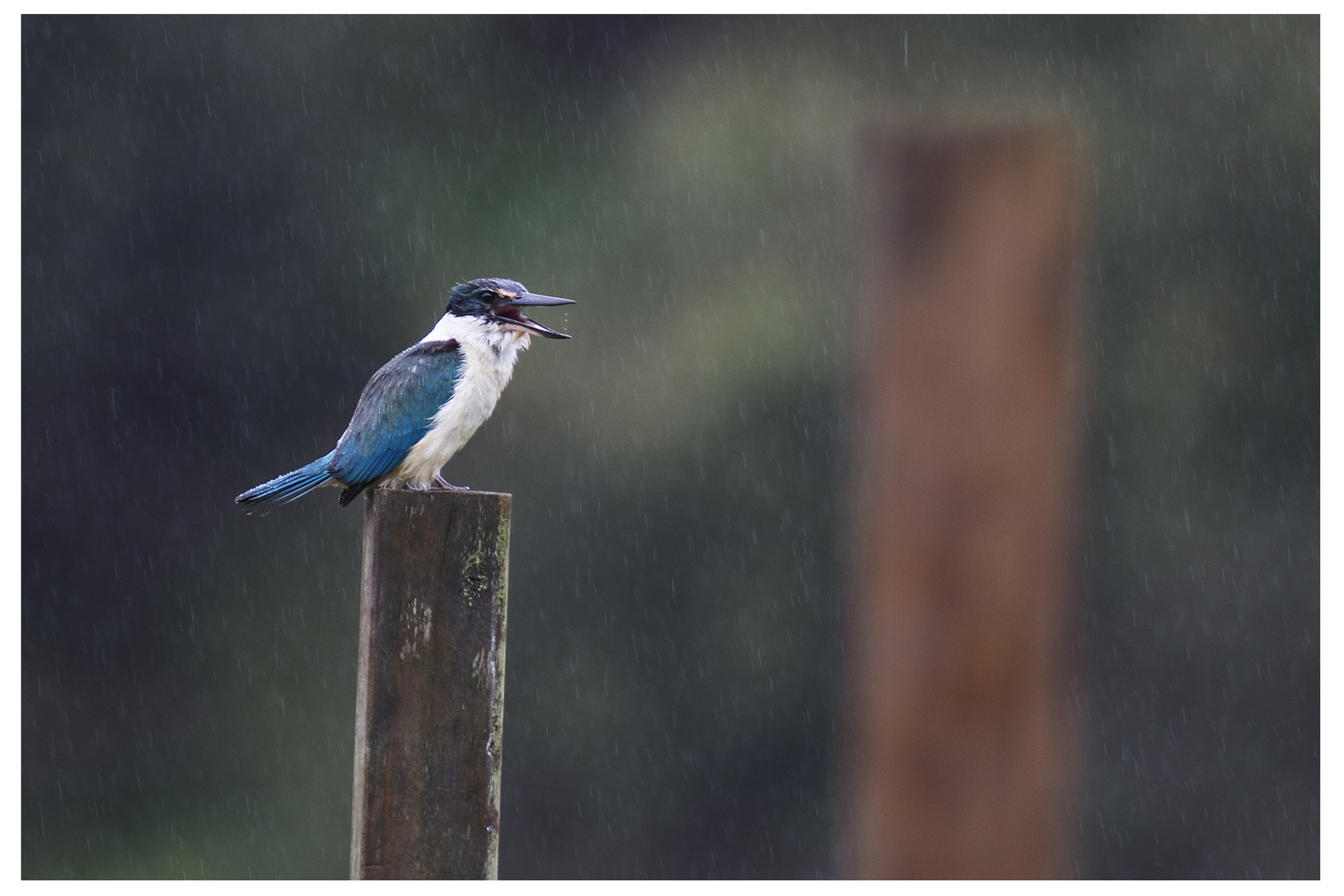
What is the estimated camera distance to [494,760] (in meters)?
2.00

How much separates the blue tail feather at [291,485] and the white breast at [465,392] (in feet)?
0.57

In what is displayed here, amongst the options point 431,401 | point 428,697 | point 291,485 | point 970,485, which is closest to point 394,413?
point 431,401

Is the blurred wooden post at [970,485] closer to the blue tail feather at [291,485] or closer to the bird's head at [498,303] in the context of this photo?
the blue tail feather at [291,485]

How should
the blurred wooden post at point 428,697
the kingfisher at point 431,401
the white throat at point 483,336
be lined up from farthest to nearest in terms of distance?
the white throat at point 483,336 → the kingfisher at point 431,401 → the blurred wooden post at point 428,697

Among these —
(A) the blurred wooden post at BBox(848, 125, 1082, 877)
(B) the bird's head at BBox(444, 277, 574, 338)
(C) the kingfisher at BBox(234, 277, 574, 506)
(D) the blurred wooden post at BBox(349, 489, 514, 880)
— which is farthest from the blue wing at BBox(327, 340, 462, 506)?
(A) the blurred wooden post at BBox(848, 125, 1082, 877)

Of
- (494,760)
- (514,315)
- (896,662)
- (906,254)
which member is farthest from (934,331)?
(514,315)

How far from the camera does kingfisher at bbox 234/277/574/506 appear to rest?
310cm

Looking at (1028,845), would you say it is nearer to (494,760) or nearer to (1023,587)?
(1023,587)

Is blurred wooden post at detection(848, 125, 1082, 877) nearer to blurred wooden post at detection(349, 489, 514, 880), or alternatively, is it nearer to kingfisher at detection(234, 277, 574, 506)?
blurred wooden post at detection(349, 489, 514, 880)

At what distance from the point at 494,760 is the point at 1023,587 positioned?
1.05 m

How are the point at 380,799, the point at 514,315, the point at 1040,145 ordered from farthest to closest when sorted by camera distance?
1. the point at 514,315
2. the point at 380,799
3. the point at 1040,145

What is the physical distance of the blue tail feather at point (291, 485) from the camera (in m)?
2.95

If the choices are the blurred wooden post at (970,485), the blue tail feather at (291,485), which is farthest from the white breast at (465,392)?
the blurred wooden post at (970,485)

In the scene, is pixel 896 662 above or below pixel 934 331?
below
